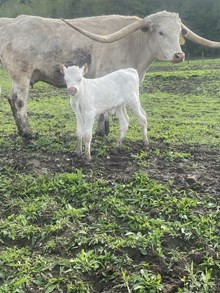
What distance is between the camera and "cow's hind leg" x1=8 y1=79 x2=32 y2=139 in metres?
8.91

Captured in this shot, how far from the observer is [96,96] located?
7.28m

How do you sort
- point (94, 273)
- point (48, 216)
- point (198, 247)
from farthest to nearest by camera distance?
point (48, 216) < point (198, 247) < point (94, 273)

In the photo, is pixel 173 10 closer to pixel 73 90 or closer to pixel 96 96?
pixel 96 96

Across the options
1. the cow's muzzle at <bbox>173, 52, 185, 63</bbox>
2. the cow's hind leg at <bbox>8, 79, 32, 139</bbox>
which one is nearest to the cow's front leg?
the cow's hind leg at <bbox>8, 79, 32, 139</bbox>

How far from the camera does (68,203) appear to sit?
19.1 feet

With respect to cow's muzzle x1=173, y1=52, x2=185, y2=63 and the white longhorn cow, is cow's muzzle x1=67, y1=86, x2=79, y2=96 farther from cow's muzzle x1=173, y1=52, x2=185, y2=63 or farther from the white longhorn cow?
cow's muzzle x1=173, y1=52, x2=185, y2=63

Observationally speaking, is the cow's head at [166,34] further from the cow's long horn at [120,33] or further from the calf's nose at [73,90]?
the calf's nose at [73,90]

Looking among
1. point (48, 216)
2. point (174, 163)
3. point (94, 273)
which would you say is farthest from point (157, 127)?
point (94, 273)

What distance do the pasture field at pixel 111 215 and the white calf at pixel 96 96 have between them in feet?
1.64

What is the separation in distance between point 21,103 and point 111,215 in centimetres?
422

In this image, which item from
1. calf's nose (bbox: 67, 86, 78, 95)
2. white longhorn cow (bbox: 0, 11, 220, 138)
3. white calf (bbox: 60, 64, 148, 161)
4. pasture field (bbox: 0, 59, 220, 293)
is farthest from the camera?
white longhorn cow (bbox: 0, 11, 220, 138)

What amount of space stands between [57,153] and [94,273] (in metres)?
3.73

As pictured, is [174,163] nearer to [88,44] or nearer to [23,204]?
[23,204]

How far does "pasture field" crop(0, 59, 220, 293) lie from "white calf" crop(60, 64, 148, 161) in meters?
0.50
